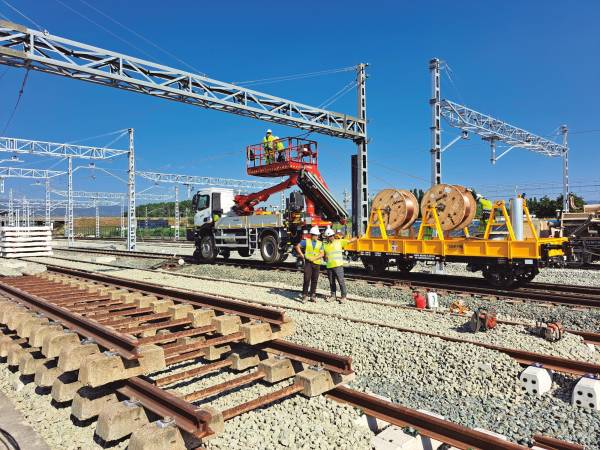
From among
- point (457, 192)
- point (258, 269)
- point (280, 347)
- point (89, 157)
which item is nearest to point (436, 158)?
point (457, 192)

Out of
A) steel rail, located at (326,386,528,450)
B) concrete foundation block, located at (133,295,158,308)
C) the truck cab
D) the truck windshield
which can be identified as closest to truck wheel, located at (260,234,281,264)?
the truck cab

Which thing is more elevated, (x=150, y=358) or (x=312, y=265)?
(x=312, y=265)

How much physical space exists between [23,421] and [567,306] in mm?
8858

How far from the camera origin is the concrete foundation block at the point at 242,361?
4.62 metres

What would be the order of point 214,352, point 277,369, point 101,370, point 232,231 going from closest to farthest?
point 101,370
point 277,369
point 214,352
point 232,231

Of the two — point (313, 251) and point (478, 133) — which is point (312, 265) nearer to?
point (313, 251)

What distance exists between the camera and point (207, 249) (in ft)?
63.0

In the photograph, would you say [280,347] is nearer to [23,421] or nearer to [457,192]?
[23,421]

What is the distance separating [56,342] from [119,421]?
147cm

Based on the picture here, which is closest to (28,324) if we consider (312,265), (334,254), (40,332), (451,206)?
(40,332)

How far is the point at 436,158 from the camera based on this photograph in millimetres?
15797

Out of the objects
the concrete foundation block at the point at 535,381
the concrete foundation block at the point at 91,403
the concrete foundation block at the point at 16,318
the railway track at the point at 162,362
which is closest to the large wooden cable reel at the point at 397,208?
the railway track at the point at 162,362

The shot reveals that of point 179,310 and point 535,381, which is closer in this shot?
point 535,381

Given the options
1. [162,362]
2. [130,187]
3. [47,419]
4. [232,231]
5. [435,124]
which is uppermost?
[435,124]
